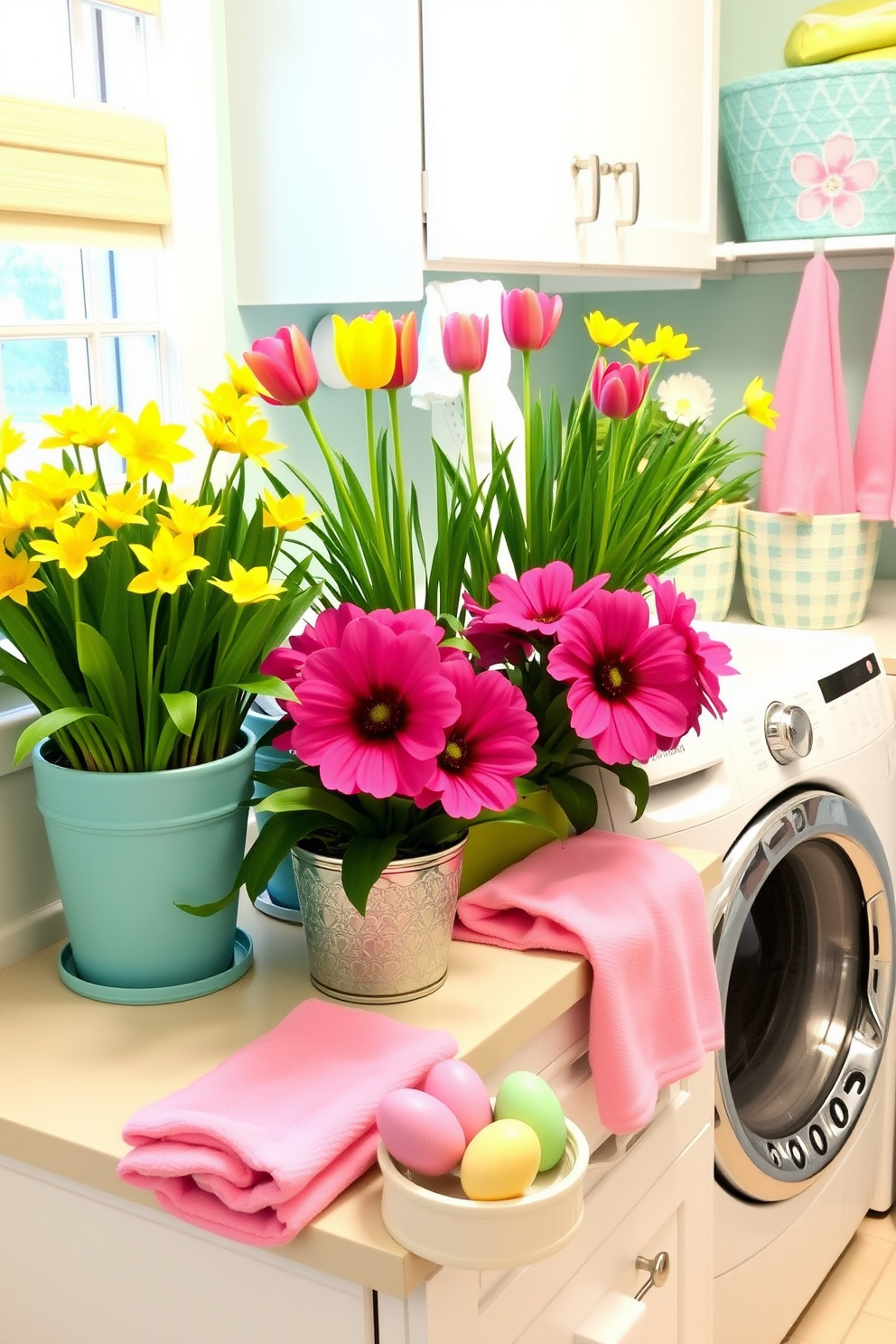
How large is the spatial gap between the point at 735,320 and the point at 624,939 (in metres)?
1.98

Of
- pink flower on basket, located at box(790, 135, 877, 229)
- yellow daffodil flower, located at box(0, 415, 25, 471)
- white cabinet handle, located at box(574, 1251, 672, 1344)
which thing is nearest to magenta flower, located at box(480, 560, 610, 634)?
yellow daffodil flower, located at box(0, 415, 25, 471)

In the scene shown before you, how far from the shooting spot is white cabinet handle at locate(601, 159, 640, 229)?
2.02 metres

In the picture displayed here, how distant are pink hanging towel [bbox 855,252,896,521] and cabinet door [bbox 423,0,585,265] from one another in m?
0.68

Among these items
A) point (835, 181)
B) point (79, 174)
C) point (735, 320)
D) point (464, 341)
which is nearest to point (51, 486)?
point (464, 341)

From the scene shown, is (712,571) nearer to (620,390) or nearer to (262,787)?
(620,390)

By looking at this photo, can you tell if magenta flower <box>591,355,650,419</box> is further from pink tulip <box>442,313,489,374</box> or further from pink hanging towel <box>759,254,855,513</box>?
pink hanging towel <box>759,254,855,513</box>

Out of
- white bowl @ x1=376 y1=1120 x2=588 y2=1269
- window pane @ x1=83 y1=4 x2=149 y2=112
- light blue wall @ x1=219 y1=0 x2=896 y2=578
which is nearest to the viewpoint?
white bowl @ x1=376 y1=1120 x2=588 y2=1269

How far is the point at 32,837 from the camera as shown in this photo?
3.71 feet

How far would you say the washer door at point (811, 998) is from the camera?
5.60 ft

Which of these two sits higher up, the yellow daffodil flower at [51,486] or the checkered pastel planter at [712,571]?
the yellow daffodil flower at [51,486]

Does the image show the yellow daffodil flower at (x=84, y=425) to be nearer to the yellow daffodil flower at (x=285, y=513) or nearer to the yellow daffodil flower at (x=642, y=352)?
the yellow daffodil flower at (x=285, y=513)

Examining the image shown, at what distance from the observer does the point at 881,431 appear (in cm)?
234

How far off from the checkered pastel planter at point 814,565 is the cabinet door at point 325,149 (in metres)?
0.85

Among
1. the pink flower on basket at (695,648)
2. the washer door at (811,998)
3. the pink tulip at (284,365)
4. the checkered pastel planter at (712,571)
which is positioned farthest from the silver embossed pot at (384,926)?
the checkered pastel planter at (712,571)
